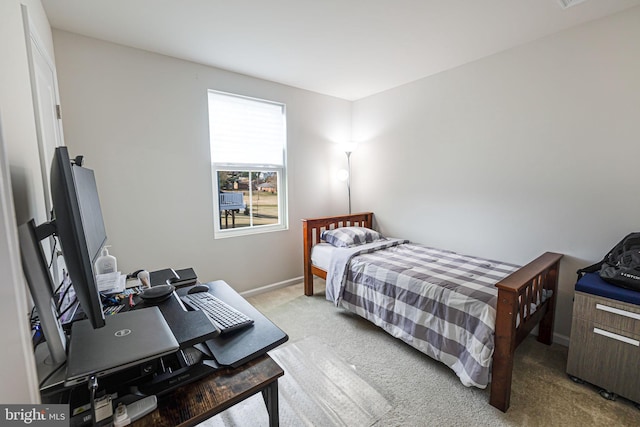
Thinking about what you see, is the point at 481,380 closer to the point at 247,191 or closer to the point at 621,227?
the point at 621,227

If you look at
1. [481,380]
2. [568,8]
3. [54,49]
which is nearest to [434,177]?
[568,8]

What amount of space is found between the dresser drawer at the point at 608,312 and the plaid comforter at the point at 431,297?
47 centimetres

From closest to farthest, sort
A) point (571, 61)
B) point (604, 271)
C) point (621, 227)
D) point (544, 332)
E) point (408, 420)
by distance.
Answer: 1. point (408, 420)
2. point (604, 271)
3. point (621, 227)
4. point (571, 61)
5. point (544, 332)

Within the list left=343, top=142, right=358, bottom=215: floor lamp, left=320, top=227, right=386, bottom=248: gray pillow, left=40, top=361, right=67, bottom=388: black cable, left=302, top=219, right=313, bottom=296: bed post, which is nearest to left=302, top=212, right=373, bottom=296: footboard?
left=302, top=219, right=313, bottom=296: bed post

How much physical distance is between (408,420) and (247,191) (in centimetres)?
248

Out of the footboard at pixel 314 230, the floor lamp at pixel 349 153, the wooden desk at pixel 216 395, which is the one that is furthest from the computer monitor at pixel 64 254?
the floor lamp at pixel 349 153

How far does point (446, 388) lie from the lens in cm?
177

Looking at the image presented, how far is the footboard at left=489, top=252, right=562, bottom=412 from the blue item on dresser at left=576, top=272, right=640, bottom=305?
0.68 ft

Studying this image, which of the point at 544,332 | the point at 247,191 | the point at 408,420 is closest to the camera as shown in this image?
the point at 408,420

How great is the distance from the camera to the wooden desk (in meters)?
0.72

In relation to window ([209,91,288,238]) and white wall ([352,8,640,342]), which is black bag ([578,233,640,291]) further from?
window ([209,91,288,238])

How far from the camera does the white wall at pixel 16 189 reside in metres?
0.63

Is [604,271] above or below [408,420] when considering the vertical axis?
above

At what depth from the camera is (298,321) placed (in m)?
2.60
